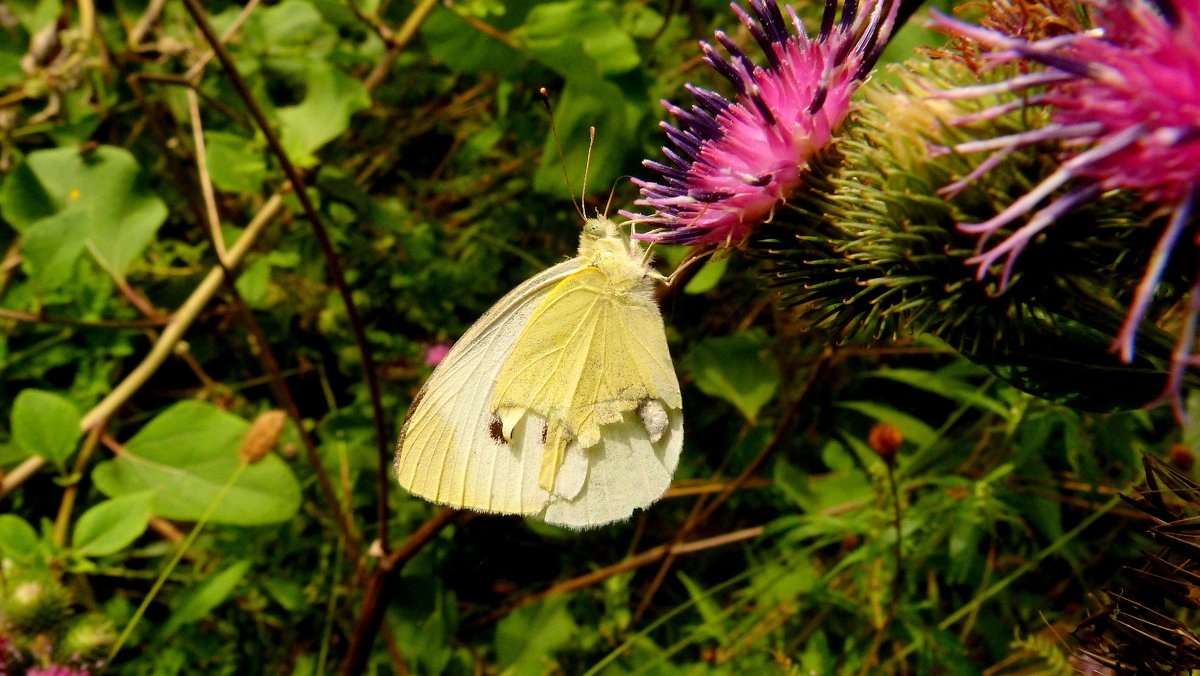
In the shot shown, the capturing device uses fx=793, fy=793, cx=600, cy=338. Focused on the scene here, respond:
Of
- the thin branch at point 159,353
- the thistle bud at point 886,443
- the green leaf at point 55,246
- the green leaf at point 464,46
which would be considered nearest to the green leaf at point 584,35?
the green leaf at point 464,46

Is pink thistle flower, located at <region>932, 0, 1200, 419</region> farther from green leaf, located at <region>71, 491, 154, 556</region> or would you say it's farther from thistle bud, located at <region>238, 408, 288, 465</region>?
green leaf, located at <region>71, 491, 154, 556</region>

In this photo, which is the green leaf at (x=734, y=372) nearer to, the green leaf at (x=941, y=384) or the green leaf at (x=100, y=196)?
the green leaf at (x=941, y=384)

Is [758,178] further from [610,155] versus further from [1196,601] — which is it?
[610,155]

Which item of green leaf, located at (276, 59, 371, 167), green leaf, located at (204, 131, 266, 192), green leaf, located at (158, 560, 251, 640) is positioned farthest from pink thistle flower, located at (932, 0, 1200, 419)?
green leaf, located at (158, 560, 251, 640)

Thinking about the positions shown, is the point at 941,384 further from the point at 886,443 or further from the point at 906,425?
the point at 886,443

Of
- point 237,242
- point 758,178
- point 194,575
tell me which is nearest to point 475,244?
point 237,242
